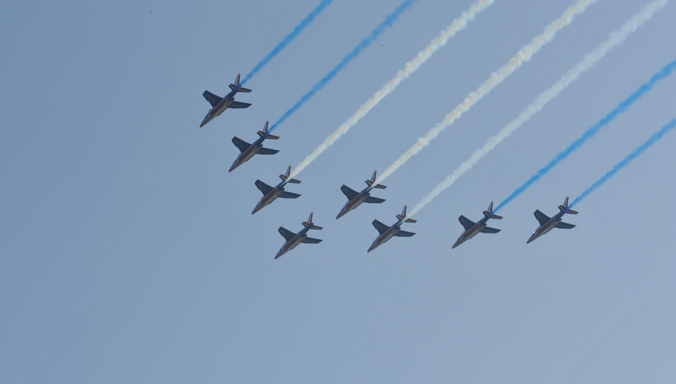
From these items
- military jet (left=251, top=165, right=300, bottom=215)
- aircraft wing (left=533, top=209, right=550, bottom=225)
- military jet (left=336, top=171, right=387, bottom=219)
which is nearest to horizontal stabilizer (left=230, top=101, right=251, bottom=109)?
military jet (left=251, top=165, right=300, bottom=215)

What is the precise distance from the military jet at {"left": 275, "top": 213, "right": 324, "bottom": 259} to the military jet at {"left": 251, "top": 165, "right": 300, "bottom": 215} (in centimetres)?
175

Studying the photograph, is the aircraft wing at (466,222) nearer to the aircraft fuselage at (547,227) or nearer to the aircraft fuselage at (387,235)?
the aircraft fuselage at (547,227)

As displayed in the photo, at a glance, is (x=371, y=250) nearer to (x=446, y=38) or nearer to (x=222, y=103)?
(x=222, y=103)

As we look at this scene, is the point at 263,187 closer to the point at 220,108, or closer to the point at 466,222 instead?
the point at 220,108

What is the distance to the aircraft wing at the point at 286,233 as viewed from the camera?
166 ft

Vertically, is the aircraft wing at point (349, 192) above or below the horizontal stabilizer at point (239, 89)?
below

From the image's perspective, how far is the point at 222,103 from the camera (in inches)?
1810

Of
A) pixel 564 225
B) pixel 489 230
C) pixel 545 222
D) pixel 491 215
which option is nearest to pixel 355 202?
pixel 491 215

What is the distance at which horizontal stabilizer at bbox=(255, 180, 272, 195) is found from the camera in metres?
48.7

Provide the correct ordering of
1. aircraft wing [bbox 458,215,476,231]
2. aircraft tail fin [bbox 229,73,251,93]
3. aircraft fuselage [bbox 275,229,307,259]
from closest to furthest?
1. aircraft tail fin [bbox 229,73,251,93]
2. aircraft wing [bbox 458,215,476,231]
3. aircraft fuselage [bbox 275,229,307,259]

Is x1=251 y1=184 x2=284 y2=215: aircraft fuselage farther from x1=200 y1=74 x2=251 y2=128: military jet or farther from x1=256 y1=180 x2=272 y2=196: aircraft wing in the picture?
x1=200 y1=74 x2=251 y2=128: military jet

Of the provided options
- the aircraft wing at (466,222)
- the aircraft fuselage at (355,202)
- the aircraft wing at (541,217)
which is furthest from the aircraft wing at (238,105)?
the aircraft wing at (541,217)

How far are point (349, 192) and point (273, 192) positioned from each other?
3934 mm

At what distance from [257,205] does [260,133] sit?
427cm
